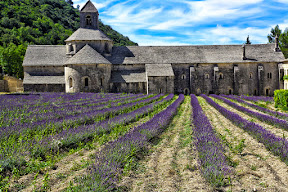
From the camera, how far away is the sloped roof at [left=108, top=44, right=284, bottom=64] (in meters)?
38.2

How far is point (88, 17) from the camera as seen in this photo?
40.8m

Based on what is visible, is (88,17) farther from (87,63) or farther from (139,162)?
(139,162)

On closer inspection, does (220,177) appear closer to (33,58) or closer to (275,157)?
(275,157)

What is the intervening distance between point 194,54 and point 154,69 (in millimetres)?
7727

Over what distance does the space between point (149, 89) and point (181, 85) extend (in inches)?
226

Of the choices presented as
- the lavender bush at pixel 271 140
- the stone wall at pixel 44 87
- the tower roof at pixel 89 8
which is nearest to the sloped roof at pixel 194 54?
the tower roof at pixel 89 8

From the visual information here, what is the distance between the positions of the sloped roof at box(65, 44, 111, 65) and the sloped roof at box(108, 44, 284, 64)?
263 centimetres

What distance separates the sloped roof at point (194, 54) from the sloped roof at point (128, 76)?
164 centimetres

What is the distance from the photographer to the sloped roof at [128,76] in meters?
36.0

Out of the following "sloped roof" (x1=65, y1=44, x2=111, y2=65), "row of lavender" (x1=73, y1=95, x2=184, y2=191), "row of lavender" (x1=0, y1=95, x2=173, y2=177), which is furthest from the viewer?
"sloped roof" (x1=65, y1=44, x2=111, y2=65)

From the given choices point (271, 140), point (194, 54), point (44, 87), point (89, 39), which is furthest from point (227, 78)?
point (271, 140)

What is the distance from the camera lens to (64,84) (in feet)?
121

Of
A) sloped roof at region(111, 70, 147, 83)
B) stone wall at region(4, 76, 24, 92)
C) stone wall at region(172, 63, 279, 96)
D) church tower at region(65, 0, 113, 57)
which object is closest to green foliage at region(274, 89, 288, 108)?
stone wall at region(172, 63, 279, 96)

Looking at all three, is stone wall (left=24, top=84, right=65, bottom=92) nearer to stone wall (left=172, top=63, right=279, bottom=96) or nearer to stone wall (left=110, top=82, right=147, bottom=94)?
stone wall (left=110, top=82, right=147, bottom=94)
